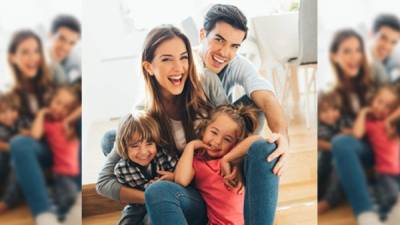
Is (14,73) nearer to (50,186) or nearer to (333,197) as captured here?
(50,186)

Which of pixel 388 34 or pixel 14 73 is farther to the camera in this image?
pixel 388 34

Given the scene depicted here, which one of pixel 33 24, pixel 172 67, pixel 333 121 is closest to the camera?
pixel 33 24

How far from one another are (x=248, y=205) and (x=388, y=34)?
78cm

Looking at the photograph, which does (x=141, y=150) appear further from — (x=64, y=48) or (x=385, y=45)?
(x=385, y=45)

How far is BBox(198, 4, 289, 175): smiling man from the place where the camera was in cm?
206

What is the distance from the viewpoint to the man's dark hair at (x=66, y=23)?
6.25 feet

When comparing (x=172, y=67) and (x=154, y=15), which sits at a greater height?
(x=154, y=15)

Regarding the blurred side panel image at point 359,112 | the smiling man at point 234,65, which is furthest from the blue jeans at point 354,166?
the smiling man at point 234,65

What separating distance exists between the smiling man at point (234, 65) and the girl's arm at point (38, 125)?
564 millimetres

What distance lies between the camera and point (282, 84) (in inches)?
83.5

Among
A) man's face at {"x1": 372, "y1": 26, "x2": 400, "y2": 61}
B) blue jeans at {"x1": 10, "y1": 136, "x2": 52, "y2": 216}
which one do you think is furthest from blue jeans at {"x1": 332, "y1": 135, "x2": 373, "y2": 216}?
blue jeans at {"x1": 10, "y1": 136, "x2": 52, "y2": 216}

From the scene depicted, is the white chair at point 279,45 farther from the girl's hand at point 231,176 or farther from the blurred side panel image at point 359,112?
the girl's hand at point 231,176

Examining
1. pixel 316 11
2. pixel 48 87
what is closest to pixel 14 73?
pixel 48 87

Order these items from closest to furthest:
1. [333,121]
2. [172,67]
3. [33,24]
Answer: [33,24], [172,67], [333,121]
